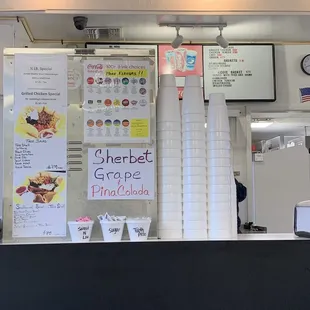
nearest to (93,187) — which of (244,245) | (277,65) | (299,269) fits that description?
(244,245)

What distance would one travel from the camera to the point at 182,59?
13.1 ft

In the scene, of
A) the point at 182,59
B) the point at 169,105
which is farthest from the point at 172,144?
the point at 182,59

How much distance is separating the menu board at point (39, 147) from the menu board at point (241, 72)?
2.68 metres

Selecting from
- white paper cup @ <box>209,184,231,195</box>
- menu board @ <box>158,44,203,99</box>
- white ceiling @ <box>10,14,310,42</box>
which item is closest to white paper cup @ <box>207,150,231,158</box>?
white paper cup @ <box>209,184,231,195</box>

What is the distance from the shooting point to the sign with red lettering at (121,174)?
1449 millimetres

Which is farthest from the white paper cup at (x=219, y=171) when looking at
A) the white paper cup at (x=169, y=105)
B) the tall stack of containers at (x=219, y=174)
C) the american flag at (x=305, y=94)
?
the american flag at (x=305, y=94)

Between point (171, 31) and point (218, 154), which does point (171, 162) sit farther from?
point (171, 31)

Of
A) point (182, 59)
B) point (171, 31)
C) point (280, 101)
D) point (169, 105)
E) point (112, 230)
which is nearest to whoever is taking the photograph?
point (112, 230)

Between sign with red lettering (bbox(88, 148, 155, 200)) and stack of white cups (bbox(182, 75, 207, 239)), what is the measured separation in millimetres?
124

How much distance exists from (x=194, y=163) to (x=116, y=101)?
1.15 ft

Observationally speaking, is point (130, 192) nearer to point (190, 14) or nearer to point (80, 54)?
point (80, 54)

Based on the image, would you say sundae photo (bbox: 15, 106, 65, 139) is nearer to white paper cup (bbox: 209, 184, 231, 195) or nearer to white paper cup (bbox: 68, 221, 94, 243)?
white paper cup (bbox: 68, 221, 94, 243)

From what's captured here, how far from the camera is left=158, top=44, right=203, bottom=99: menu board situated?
3.97 metres

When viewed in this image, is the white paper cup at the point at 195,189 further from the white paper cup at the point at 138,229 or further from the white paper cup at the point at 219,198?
the white paper cup at the point at 138,229
